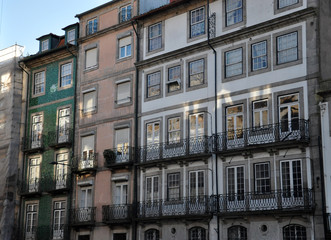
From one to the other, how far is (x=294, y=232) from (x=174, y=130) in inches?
358

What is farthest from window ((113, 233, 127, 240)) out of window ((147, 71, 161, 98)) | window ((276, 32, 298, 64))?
window ((276, 32, 298, 64))

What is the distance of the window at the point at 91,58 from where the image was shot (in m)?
38.2

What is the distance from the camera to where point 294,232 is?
86.5 ft

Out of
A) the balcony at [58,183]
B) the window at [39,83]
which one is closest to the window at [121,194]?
the balcony at [58,183]

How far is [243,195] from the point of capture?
28328mm

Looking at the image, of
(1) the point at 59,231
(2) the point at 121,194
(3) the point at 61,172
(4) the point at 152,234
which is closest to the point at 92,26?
(3) the point at 61,172

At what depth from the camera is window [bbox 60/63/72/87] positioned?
39656mm

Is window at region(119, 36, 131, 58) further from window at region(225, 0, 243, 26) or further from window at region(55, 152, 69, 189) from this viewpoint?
window at region(225, 0, 243, 26)

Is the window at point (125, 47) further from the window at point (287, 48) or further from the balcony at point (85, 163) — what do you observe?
the window at point (287, 48)

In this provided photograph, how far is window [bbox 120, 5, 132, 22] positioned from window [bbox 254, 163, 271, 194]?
13678 millimetres

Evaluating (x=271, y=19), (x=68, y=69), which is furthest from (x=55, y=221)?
(x=271, y=19)

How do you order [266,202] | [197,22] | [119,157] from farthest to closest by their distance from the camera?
[119,157] < [197,22] < [266,202]

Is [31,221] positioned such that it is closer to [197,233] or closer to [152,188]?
[152,188]

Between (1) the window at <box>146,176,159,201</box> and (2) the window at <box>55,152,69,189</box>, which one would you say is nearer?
(1) the window at <box>146,176,159,201</box>
